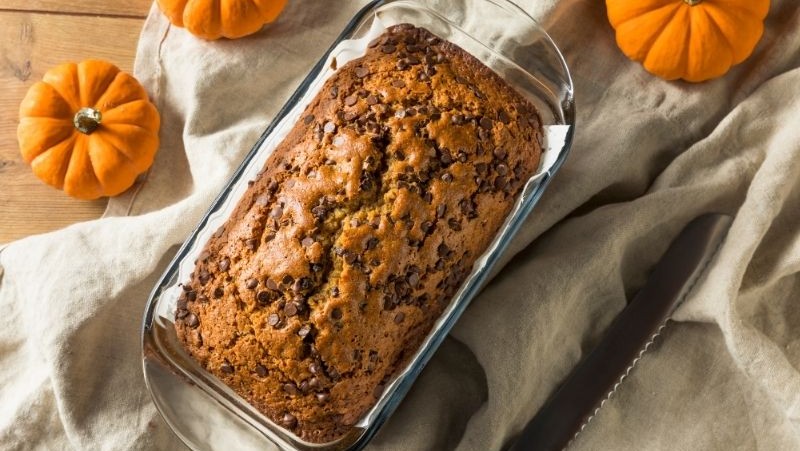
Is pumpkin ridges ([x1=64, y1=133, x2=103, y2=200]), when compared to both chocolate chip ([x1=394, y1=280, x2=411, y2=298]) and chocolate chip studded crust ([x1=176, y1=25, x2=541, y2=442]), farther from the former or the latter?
chocolate chip ([x1=394, y1=280, x2=411, y2=298])

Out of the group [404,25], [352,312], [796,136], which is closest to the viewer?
[352,312]

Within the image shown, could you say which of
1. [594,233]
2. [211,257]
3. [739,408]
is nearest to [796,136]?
[594,233]

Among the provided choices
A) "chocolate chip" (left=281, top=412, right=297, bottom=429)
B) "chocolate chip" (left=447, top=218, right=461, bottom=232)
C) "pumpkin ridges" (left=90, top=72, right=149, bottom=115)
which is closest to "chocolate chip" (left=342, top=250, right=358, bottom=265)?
"chocolate chip" (left=447, top=218, right=461, bottom=232)

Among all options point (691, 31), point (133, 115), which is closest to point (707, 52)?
point (691, 31)

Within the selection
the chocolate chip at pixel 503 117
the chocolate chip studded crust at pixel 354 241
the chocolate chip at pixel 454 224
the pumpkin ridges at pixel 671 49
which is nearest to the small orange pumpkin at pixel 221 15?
the chocolate chip studded crust at pixel 354 241

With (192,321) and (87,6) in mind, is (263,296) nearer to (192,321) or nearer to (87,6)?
(192,321)

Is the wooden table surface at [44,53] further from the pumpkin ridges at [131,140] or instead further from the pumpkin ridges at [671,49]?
the pumpkin ridges at [671,49]

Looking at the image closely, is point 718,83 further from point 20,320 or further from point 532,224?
point 20,320

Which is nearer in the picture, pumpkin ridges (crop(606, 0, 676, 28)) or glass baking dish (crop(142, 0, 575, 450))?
glass baking dish (crop(142, 0, 575, 450))
